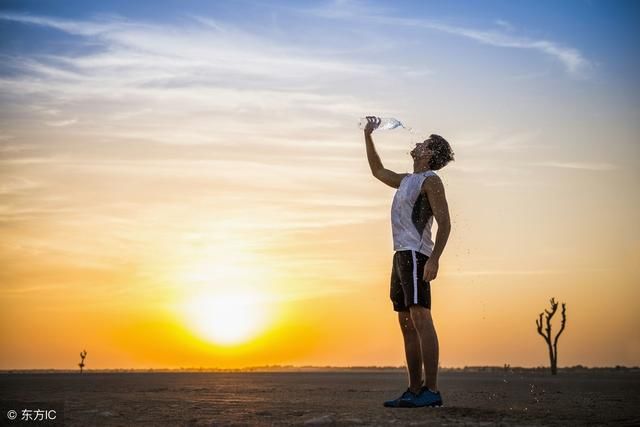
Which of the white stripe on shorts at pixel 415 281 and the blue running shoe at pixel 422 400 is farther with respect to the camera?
the white stripe on shorts at pixel 415 281

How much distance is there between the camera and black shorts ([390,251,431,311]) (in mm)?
7172

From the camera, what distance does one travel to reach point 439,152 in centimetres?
769

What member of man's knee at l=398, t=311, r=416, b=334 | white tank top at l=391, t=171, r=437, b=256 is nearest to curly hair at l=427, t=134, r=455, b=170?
white tank top at l=391, t=171, r=437, b=256

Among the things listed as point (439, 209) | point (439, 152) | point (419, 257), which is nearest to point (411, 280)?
point (419, 257)

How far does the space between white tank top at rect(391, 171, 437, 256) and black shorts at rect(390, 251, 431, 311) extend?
8cm

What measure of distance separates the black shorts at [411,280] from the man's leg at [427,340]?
0.07 metres

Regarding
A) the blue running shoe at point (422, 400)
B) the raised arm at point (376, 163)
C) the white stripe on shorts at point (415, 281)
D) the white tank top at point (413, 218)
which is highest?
the raised arm at point (376, 163)

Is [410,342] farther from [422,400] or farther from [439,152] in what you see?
[439,152]

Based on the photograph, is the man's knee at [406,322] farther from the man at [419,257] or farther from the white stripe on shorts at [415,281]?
the white stripe on shorts at [415,281]

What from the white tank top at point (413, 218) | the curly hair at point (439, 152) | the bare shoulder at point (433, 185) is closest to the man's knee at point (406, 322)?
the white tank top at point (413, 218)

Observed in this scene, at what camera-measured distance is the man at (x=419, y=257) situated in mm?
7109

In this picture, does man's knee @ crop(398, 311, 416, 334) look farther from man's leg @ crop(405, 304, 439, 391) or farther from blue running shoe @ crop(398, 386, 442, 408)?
blue running shoe @ crop(398, 386, 442, 408)

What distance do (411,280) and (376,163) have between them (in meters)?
1.34

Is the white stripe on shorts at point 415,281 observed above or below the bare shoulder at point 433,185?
below
